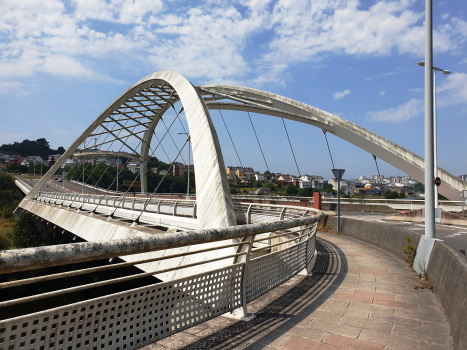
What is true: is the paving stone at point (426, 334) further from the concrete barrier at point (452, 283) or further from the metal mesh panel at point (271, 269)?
the metal mesh panel at point (271, 269)

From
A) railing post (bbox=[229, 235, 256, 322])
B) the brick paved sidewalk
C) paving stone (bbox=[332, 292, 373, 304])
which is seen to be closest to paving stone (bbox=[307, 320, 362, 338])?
the brick paved sidewalk

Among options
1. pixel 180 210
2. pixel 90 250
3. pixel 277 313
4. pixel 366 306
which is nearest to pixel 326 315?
pixel 277 313

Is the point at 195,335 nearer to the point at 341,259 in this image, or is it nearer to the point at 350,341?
the point at 350,341

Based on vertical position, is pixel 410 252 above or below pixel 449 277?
below

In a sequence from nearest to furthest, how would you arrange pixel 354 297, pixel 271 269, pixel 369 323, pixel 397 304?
pixel 369 323, pixel 397 304, pixel 271 269, pixel 354 297

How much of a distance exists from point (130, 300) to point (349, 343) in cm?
224

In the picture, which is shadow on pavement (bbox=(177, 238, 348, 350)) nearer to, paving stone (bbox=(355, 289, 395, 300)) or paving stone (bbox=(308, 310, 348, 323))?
paving stone (bbox=(308, 310, 348, 323))

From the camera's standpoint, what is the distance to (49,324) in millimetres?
2232

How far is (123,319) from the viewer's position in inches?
106

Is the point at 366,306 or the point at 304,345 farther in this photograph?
the point at 366,306

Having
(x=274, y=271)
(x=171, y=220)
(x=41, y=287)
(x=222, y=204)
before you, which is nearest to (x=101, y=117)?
(x=41, y=287)

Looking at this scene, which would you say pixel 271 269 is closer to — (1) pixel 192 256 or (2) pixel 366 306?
(2) pixel 366 306

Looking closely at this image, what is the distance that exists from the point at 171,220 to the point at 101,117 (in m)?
18.9

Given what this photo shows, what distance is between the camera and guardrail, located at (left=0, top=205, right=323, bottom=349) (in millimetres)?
2100
